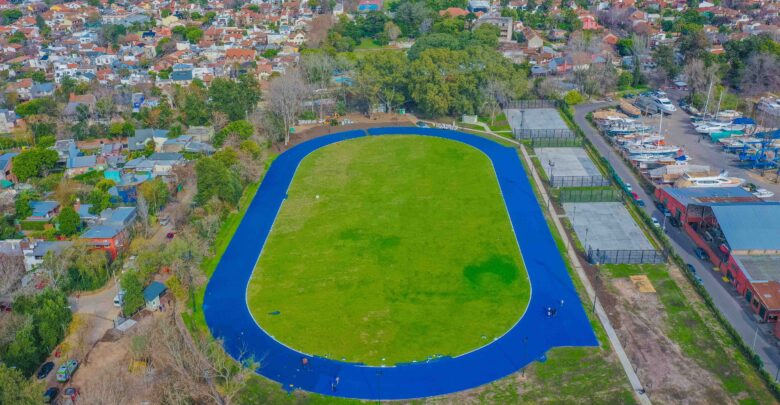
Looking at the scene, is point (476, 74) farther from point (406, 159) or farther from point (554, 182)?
point (554, 182)

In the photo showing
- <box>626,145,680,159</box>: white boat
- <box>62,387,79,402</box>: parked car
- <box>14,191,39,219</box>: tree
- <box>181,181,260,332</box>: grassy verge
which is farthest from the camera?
<box>626,145,680,159</box>: white boat

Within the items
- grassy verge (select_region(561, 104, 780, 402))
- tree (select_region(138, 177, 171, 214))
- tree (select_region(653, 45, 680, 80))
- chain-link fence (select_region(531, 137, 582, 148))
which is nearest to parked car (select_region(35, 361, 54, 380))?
tree (select_region(138, 177, 171, 214))

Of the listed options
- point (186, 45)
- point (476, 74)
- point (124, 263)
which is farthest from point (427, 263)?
point (186, 45)

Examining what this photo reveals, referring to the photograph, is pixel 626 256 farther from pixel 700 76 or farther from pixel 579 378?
pixel 700 76

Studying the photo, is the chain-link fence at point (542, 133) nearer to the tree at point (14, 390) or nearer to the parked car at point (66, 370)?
the parked car at point (66, 370)

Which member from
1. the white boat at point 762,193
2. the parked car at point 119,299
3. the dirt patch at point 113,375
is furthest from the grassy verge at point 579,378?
the white boat at point 762,193

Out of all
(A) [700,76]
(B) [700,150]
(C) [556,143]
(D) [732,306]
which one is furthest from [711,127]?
(D) [732,306]

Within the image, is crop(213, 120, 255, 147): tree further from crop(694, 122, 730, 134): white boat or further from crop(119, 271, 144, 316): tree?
crop(694, 122, 730, 134): white boat
